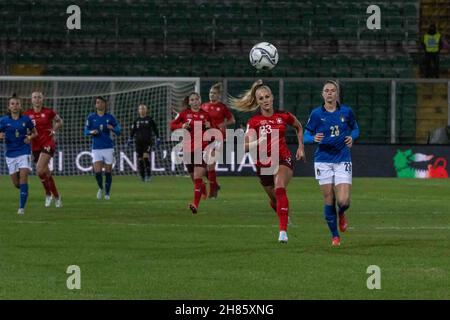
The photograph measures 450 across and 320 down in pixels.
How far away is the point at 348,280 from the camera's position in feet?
39.9

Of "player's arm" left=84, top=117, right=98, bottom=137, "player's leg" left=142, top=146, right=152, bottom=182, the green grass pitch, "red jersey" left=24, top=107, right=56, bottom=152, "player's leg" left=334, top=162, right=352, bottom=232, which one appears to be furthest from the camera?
"player's leg" left=142, top=146, right=152, bottom=182

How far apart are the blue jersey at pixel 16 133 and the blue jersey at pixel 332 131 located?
777cm

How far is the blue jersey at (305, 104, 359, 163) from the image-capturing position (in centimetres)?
1555

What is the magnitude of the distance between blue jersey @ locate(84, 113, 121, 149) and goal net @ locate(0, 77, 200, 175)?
8810mm

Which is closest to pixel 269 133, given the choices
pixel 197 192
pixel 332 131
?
pixel 332 131

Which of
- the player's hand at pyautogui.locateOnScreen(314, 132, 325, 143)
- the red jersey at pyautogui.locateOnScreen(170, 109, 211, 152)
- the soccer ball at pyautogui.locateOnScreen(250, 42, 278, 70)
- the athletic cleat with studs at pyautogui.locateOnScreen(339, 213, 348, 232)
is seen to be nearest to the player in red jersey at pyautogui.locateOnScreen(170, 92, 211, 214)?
the red jersey at pyautogui.locateOnScreen(170, 109, 211, 152)

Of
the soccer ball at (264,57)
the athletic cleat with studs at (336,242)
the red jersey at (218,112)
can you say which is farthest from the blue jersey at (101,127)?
the athletic cleat with studs at (336,242)

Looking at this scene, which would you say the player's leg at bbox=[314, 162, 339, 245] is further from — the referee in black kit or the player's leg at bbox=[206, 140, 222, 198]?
the referee in black kit

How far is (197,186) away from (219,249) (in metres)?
6.38

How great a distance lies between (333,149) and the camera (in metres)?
15.6

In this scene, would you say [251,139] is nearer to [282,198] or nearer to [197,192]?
[282,198]
